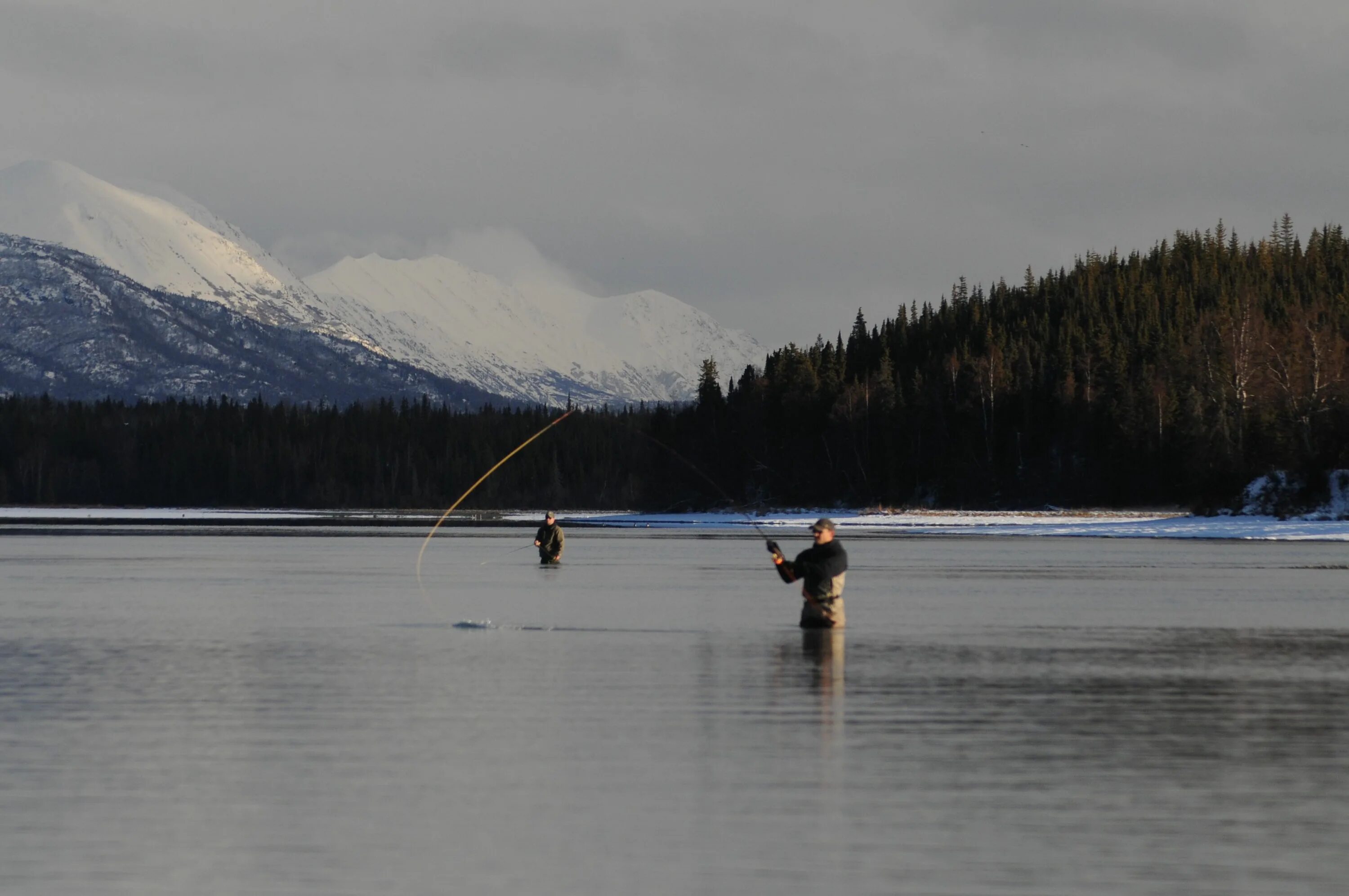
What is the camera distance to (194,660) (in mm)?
24344

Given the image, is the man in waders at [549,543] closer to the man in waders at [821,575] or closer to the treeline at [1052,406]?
the man in waders at [821,575]

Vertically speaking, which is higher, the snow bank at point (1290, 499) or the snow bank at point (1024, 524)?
the snow bank at point (1290, 499)

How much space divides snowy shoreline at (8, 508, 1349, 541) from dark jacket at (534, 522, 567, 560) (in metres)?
34.4

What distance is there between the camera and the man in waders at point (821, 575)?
2797cm

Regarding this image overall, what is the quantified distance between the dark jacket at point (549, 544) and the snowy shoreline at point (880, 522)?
3440cm

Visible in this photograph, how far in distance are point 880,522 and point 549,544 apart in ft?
231

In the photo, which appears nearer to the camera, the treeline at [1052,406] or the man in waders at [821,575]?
the man in waders at [821,575]

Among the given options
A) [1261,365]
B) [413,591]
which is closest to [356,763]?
[413,591]

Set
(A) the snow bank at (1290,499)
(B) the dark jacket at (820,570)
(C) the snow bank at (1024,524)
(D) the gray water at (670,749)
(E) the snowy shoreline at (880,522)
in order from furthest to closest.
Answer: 1. (A) the snow bank at (1290,499)
2. (E) the snowy shoreline at (880,522)
3. (C) the snow bank at (1024,524)
4. (B) the dark jacket at (820,570)
5. (D) the gray water at (670,749)

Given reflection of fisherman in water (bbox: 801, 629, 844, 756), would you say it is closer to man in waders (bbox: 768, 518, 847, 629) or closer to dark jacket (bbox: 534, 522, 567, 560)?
man in waders (bbox: 768, 518, 847, 629)

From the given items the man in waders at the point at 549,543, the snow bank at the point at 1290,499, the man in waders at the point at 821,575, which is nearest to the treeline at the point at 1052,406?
the snow bank at the point at 1290,499

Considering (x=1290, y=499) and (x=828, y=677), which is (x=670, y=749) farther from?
(x=1290, y=499)

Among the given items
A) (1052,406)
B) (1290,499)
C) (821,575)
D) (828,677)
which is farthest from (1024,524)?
(828,677)

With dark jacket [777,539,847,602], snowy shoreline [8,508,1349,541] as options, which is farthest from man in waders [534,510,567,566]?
snowy shoreline [8,508,1349,541]
